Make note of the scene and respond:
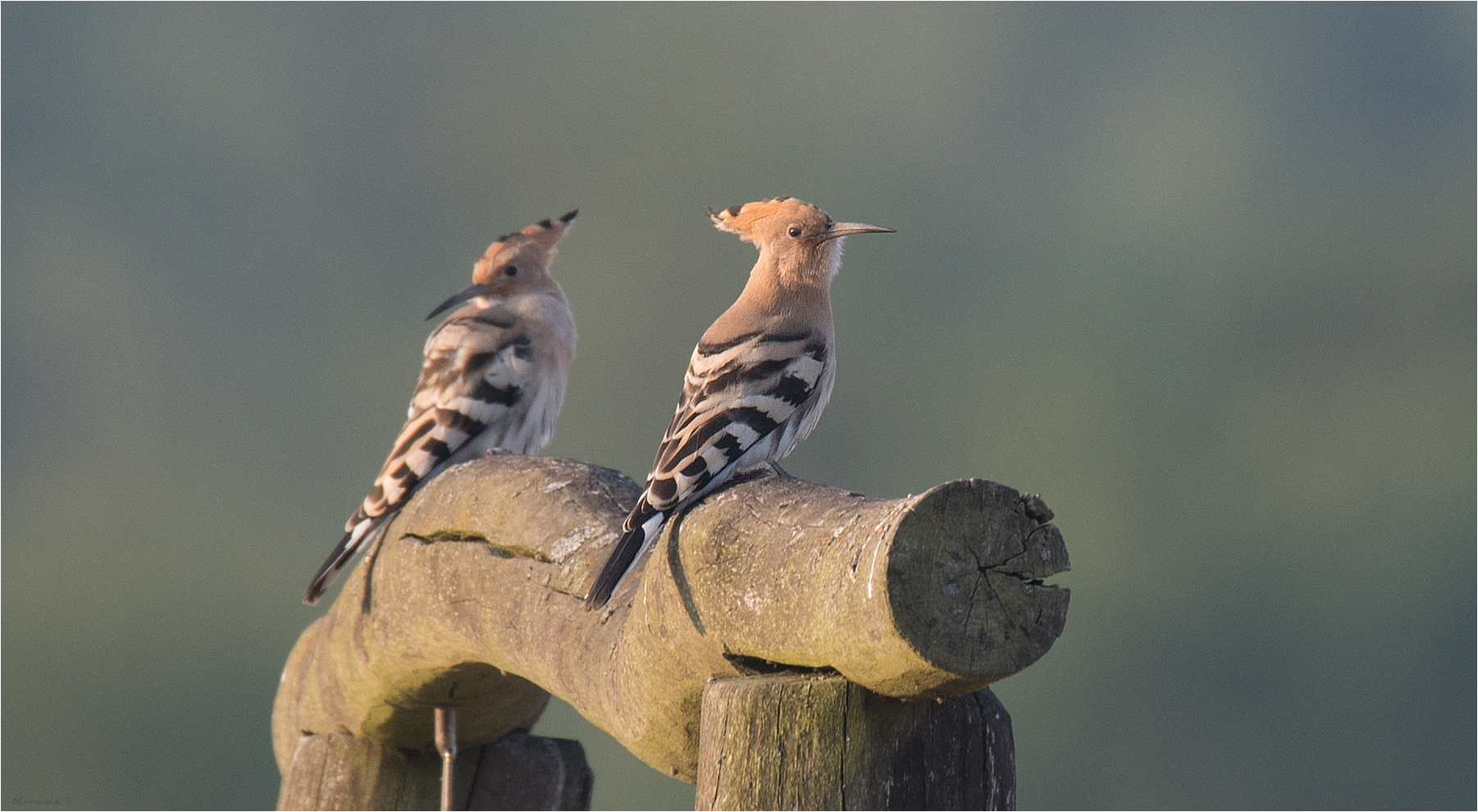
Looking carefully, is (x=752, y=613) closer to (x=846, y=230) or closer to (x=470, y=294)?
(x=846, y=230)

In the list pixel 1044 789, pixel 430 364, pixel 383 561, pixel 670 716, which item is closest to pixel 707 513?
pixel 670 716

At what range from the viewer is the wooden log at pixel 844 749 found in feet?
5.20

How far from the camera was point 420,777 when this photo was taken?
9.96 ft

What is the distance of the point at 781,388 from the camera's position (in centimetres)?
250

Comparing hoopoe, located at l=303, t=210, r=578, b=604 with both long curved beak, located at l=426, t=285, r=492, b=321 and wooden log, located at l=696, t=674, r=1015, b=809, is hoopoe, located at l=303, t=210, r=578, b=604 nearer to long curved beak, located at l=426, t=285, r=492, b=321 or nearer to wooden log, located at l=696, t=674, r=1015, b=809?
long curved beak, located at l=426, t=285, r=492, b=321

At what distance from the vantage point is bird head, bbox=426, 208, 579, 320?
174 inches

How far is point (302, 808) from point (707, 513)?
1.63m

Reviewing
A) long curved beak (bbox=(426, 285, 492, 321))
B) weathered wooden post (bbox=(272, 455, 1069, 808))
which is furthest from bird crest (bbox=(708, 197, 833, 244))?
long curved beak (bbox=(426, 285, 492, 321))

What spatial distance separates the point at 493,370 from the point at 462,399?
0.14 m

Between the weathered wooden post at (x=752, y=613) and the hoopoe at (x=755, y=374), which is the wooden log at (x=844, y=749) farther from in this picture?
the hoopoe at (x=755, y=374)

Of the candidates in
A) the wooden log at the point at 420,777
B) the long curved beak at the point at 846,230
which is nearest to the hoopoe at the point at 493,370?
the wooden log at the point at 420,777

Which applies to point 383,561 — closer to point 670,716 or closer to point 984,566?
point 670,716

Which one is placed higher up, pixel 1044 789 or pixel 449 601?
pixel 449 601

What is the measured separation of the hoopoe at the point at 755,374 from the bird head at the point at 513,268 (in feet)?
5.31
